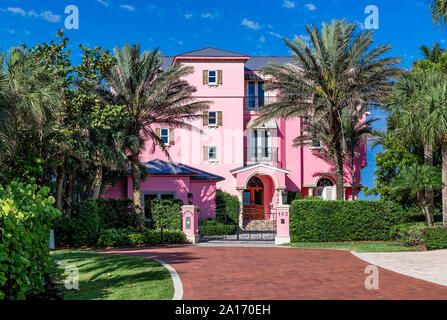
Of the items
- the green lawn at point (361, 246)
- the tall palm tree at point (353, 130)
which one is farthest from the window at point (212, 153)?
the green lawn at point (361, 246)

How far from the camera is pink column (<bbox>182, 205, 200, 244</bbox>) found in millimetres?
25094

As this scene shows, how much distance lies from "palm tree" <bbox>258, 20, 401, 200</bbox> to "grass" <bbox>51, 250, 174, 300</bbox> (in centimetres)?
1311

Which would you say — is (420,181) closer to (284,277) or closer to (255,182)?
(284,277)

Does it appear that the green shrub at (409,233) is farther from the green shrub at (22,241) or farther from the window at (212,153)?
the window at (212,153)

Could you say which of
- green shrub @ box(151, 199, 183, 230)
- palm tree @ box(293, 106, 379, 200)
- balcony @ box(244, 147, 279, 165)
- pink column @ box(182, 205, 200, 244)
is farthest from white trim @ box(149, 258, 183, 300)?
balcony @ box(244, 147, 279, 165)

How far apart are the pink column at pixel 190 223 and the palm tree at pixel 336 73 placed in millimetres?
6554

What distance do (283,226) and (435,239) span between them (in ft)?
24.0

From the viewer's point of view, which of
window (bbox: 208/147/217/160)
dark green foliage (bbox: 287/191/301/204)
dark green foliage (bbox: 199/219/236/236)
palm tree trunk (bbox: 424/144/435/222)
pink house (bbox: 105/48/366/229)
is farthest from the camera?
window (bbox: 208/147/217/160)

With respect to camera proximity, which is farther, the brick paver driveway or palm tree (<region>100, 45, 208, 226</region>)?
palm tree (<region>100, 45, 208, 226</region>)

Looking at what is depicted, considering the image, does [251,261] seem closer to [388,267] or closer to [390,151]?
[388,267]

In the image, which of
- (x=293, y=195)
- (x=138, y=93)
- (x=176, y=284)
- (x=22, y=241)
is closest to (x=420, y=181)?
(x=176, y=284)

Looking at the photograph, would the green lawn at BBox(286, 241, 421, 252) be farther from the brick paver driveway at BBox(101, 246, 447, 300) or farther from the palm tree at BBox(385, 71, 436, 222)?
the palm tree at BBox(385, 71, 436, 222)

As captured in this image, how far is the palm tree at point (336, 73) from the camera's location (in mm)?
25016
